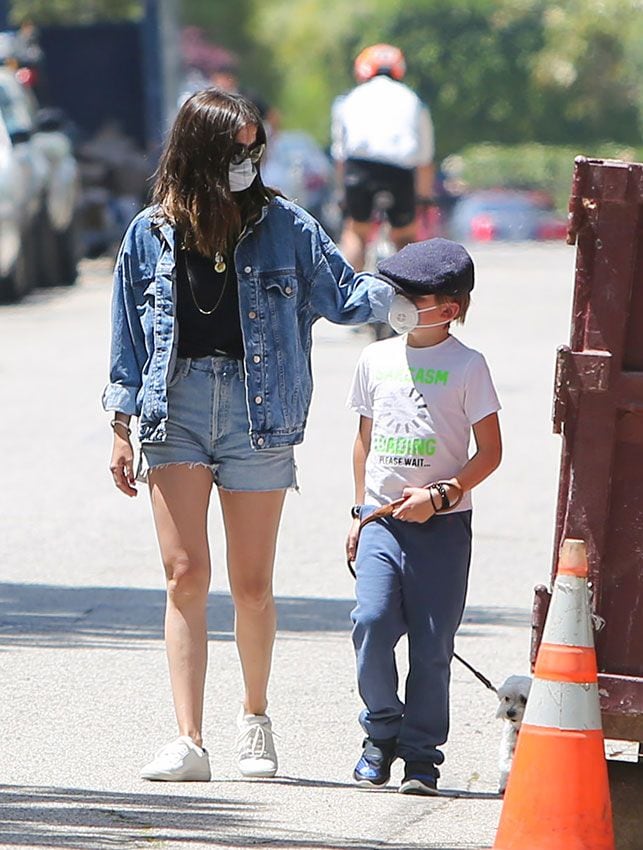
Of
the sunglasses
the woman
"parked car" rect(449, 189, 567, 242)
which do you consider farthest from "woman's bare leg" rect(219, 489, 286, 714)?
"parked car" rect(449, 189, 567, 242)

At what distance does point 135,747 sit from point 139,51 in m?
25.3

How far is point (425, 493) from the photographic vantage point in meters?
5.77

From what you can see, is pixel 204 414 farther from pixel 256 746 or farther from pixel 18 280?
pixel 18 280

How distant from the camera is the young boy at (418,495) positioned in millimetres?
5797

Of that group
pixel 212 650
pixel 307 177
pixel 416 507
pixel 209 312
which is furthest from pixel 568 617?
pixel 307 177

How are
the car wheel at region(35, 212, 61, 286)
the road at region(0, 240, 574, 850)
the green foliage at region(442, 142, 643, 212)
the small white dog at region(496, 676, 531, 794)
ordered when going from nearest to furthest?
the road at region(0, 240, 574, 850), the small white dog at region(496, 676, 531, 794), the car wheel at region(35, 212, 61, 286), the green foliage at region(442, 142, 643, 212)

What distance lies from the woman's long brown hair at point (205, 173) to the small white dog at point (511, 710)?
1.39 metres

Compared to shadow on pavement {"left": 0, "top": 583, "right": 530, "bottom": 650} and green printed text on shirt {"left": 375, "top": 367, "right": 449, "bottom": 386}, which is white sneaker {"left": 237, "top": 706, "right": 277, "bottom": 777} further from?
shadow on pavement {"left": 0, "top": 583, "right": 530, "bottom": 650}

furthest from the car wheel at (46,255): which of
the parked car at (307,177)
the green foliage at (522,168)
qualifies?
the green foliage at (522,168)

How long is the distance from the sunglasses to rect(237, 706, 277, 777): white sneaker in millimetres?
1545

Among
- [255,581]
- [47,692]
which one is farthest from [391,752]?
[47,692]

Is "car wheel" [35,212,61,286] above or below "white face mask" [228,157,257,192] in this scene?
below

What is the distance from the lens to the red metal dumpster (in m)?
5.00

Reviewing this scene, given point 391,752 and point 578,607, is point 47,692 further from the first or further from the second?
point 578,607
